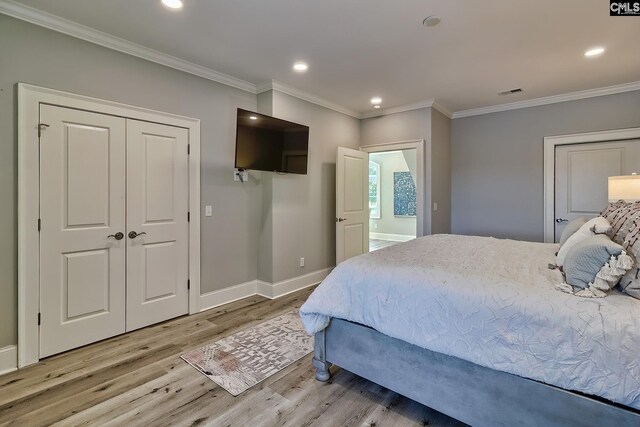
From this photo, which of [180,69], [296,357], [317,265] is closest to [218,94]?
[180,69]

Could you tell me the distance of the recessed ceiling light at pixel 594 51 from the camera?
2.83 m

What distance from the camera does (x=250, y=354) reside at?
2.43 m

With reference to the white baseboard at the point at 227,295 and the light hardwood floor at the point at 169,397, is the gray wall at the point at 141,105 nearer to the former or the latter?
the white baseboard at the point at 227,295

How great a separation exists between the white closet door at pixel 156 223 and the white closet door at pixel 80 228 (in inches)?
3.5

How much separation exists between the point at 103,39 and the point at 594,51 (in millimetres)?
4345

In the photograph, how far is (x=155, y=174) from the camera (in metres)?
2.99

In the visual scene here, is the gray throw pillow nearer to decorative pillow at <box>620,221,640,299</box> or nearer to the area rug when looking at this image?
decorative pillow at <box>620,221,640,299</box>

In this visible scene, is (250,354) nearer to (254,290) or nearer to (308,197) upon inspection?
(254,290)

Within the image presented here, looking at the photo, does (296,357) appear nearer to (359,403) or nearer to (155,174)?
(359,403)

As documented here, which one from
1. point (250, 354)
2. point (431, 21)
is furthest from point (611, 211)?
point (250, 354)

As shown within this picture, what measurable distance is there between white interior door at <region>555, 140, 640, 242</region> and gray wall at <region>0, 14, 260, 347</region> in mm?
4045

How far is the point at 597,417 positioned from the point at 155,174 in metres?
3.41

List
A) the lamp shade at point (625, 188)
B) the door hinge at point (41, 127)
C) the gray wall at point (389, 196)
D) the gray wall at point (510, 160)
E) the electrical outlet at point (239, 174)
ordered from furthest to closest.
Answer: the gray wall at point (389, 196) → the gray wall at point (510, 160) → the electrical outlet at point (239, 174) → the lamp shade at point (625, 188) → the door hinge at point (41, 127)

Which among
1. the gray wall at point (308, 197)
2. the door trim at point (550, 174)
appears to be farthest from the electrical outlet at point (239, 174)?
the door trim at point (550, 174)
